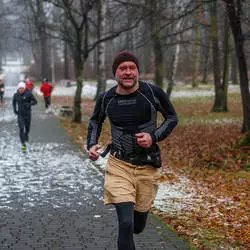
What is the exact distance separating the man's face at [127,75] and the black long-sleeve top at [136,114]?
11 centimetres

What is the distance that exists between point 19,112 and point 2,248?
30.6 ft

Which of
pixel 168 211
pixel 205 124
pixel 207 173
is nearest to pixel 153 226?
pixel 168 211

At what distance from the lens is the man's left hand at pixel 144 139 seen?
4395 mm

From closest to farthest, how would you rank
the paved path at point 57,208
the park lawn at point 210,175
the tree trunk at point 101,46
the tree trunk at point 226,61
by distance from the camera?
1. the paved path at point 57,208
2. the park lawn at point 210,175
3. the tree trunk at point 226,61
4. the tree trunk at point 101,46

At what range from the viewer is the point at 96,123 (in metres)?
4.94

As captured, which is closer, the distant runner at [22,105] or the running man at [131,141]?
the running man at [131,141]

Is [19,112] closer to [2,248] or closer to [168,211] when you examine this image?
[168,211]

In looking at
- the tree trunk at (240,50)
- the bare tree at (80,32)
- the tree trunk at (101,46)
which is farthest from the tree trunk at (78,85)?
the tree trunk at (240,50)

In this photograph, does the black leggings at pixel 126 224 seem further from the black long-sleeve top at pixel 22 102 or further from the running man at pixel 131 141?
the black long-sleeve top at pixel 22 102

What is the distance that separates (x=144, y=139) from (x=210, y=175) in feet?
24.1

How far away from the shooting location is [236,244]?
5914 millimetres

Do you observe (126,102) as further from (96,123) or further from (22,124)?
(22,124)

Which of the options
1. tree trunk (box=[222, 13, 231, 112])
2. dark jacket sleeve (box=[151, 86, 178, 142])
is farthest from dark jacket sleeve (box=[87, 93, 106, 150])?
tree trunk (box=[222, 13, 231, 112])

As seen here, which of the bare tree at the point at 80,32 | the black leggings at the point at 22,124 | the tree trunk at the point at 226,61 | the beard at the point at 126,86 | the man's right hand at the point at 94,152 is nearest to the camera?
the beard at the point at 126,86
